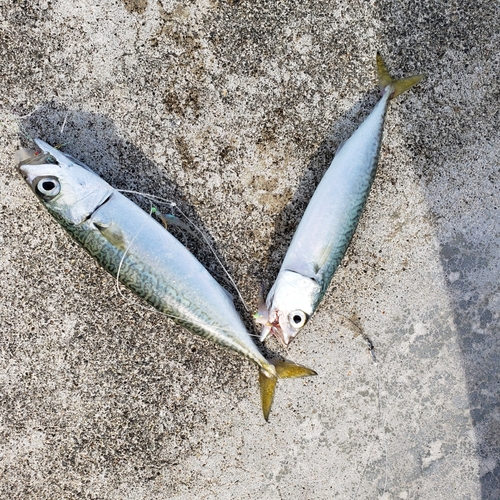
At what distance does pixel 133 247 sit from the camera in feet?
8.47

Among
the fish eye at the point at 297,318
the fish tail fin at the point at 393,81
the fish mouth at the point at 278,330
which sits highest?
the fish tail fin at the point at 393,81

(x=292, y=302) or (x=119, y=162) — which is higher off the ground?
(x=119, y=162)

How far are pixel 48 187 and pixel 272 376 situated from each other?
5.42 ft

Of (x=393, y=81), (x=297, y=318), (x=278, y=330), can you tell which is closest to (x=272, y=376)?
(x=278, y=330)

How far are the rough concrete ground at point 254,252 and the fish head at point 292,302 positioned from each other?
338 millimetres

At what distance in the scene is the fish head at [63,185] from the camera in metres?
2.48

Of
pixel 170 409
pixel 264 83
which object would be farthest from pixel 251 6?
pixel 170 409

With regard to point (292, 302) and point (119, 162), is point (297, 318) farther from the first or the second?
point (119, 162)

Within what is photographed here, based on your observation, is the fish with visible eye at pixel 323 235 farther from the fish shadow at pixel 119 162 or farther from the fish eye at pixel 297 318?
the fish shadow at pixel 119 162

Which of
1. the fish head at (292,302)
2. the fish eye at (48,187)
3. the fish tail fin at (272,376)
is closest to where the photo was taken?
the fish eye at (48,187)

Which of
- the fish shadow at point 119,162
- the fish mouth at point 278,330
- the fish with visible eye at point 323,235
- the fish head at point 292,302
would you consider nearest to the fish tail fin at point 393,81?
the fish with visible eye at point 323,235

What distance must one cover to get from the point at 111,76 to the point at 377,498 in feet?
10.4

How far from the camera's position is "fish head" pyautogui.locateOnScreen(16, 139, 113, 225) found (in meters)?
2.48

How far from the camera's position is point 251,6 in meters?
2.89
